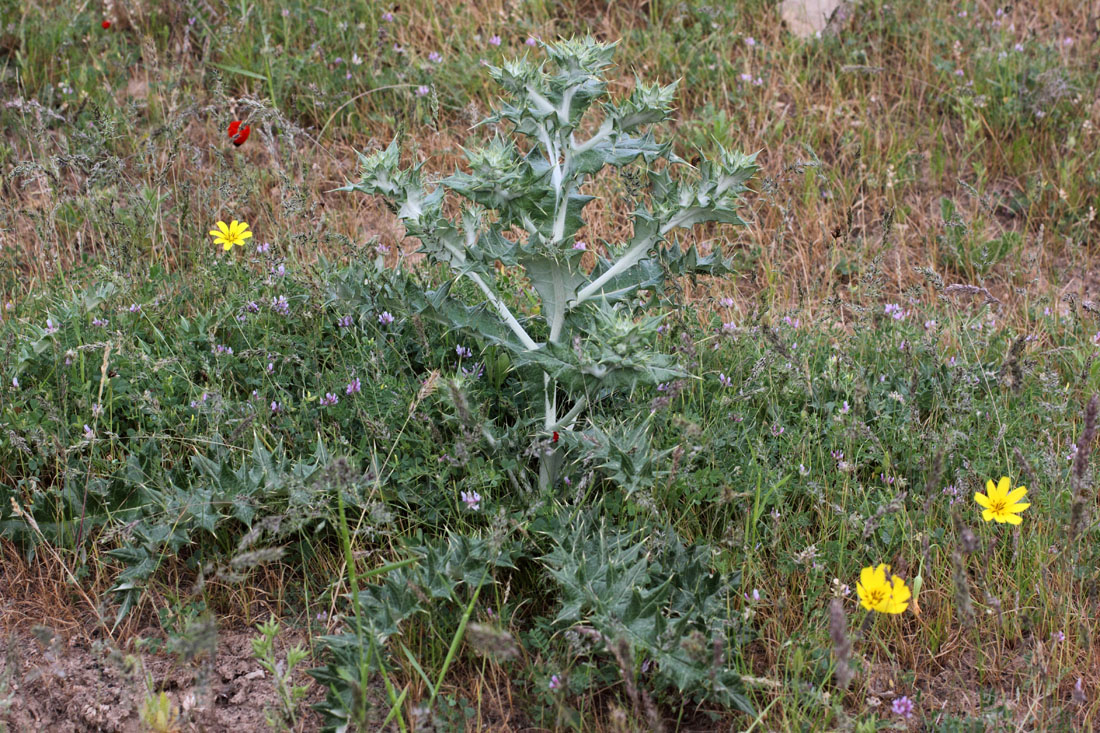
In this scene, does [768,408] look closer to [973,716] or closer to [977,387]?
[977,387]

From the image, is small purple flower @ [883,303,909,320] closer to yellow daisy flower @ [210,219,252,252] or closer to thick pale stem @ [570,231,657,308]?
thick pale stem @ [570,231,657,308]

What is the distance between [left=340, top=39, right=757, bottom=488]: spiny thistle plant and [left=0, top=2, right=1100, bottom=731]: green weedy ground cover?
3 centimetres

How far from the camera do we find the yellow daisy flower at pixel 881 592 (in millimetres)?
2229

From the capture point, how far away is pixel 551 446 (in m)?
2.69

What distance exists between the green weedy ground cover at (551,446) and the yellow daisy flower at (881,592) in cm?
14

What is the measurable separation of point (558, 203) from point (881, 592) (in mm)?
1291

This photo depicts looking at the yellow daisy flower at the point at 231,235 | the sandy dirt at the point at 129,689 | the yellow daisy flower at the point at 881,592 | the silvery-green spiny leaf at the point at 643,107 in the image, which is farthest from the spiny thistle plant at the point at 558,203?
the yellow daisy flower at the point at 231,235

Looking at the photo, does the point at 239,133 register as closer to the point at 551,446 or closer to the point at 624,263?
the point at 624,263

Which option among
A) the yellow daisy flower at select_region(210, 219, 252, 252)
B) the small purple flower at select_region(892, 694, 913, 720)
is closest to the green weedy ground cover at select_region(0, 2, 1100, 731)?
the small purple flower at select_region(892, 694, 913, 720)

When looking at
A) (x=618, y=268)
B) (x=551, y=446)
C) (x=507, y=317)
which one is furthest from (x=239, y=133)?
(x=551, y=446)

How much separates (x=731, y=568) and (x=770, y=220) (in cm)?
243

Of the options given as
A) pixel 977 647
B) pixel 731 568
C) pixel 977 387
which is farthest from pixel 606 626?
pixel 977 387

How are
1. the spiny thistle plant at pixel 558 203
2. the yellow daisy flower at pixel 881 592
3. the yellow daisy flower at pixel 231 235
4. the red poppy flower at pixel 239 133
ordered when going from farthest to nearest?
the red poppy flower at pixel 239 133, the yellow daisy flower at pixel 231 235, the spiny thistle plant at pixel 558 203, the yellow daisy flower at pixel 881 592

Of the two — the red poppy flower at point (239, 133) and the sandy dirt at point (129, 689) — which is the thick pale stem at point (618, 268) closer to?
the sandy dirt at point (129, 689)
